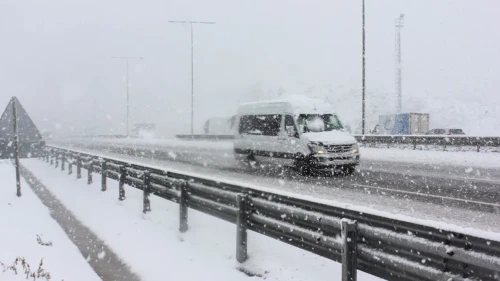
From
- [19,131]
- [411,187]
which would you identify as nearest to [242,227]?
[411,187]

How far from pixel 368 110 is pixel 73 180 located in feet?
260

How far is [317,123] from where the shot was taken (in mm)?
14180

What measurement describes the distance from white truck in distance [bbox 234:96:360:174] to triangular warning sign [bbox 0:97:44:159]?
324 inches

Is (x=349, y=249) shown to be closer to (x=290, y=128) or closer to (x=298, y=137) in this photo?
(x=298, y=137)

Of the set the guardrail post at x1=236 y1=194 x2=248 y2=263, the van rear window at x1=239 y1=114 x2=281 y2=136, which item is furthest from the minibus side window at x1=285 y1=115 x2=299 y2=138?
the guardrail post at x1=236 y1=194 x2=248 y2=263

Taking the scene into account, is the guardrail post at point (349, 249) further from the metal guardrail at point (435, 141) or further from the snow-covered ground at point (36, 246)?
the metal guardrail at point (435, 141)

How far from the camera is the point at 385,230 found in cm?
360

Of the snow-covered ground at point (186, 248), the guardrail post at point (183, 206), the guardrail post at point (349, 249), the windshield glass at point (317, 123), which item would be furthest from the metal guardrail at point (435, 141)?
the guardrail post at point (349, 249)

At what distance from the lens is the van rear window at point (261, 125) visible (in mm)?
14736

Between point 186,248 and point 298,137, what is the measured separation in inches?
308

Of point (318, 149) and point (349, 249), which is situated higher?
point (318, 149)

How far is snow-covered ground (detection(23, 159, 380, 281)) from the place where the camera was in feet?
17.1

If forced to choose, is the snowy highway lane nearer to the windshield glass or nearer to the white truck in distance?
the white truck in distance

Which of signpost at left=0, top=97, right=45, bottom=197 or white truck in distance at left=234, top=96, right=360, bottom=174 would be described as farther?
white truck in distance at left=234, top=96, right=360, bottom=174
